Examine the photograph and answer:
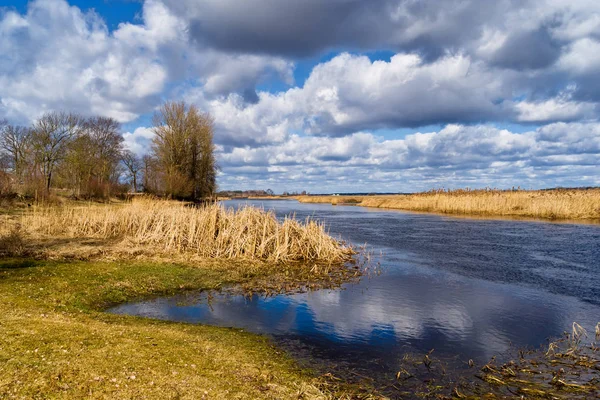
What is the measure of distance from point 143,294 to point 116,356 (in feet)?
15.5

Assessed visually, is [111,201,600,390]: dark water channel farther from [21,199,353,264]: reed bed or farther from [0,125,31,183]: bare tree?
[0,125,31,183]: bare tree

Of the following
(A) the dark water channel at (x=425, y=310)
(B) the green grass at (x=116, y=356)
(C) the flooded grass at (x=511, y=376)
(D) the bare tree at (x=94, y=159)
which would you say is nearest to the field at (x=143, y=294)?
(B) the green grass at (x=116, y=356)

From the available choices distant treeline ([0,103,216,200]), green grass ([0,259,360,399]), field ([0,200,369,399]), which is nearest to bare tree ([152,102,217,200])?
distant treeline ([0,103,216,200])

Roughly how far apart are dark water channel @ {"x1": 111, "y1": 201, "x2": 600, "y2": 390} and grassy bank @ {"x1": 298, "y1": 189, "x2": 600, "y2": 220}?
18.7 m

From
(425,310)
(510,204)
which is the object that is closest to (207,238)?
(425,310)

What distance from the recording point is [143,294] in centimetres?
941

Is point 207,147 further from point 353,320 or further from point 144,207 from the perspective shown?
point 353,320

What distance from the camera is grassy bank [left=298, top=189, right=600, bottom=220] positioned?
30969 millimetres

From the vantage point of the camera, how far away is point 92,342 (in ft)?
17.4

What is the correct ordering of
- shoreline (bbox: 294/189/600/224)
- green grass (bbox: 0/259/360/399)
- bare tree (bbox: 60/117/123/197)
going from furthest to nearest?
bare tree (bbox: 60/117/123/197) < shoreline (bbox: 294/189/600/224) < green grass (bbox: 0/259/360/399)

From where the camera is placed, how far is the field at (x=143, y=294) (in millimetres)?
4445

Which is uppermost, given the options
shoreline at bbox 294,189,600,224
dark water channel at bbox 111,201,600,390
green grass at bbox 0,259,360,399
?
shoreline at bbox 294,189,600,224

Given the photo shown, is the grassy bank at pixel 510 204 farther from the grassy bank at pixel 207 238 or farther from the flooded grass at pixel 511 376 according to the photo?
the flooded grass at pixel 511 376

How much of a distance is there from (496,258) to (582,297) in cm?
530
